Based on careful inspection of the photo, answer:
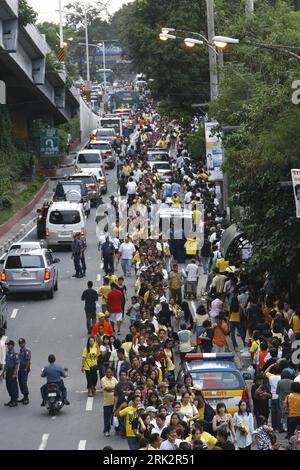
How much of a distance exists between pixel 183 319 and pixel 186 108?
37611mm

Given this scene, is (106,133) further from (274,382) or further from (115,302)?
(274,382)

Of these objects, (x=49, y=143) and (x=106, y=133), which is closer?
(x=49, y=143)

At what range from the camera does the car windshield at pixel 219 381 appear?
22.7 meters

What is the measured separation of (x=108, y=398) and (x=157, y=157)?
153 ft

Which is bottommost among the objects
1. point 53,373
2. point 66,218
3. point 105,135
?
point 53,373

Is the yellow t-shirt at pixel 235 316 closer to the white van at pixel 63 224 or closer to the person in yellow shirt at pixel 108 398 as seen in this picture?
the person in yellow shirt at pixel 108 398

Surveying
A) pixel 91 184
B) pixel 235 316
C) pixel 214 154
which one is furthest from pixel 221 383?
pixel 91 184

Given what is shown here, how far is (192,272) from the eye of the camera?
3547 centimetres

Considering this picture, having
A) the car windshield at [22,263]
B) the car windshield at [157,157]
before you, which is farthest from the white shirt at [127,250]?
the car windshield at [157,157]

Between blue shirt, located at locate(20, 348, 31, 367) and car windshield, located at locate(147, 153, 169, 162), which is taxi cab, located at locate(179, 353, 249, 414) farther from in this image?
car windshield, located at locate(147, 153, 169, 162)

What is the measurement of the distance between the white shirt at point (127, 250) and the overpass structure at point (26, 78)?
12822mm

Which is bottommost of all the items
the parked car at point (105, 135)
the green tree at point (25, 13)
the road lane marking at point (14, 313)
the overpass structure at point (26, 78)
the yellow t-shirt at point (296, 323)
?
the road lane marking at point (14, 313)
